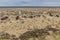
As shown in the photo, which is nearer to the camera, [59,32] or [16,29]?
[59,32]

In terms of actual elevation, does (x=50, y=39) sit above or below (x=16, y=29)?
above

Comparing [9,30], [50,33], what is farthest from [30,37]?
[9,30]

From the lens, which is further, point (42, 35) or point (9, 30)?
point (9, 30)

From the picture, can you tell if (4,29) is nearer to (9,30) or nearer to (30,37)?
(9,30)

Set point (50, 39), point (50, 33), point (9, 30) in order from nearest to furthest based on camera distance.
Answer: point (50, 39), point (50, 33), point (9, 30)

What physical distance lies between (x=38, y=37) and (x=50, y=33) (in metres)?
1.42

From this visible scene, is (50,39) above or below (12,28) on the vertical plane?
above

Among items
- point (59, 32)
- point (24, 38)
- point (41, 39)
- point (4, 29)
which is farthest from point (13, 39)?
point (4, 29)

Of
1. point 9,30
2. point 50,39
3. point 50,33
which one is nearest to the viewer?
point 50,39

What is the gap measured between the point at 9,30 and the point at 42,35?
6.15 m

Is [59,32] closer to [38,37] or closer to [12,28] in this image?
[38,37]

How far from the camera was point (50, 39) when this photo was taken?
2138 cm

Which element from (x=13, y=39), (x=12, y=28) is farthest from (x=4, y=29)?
(x=13, y=39)

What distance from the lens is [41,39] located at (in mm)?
21422
